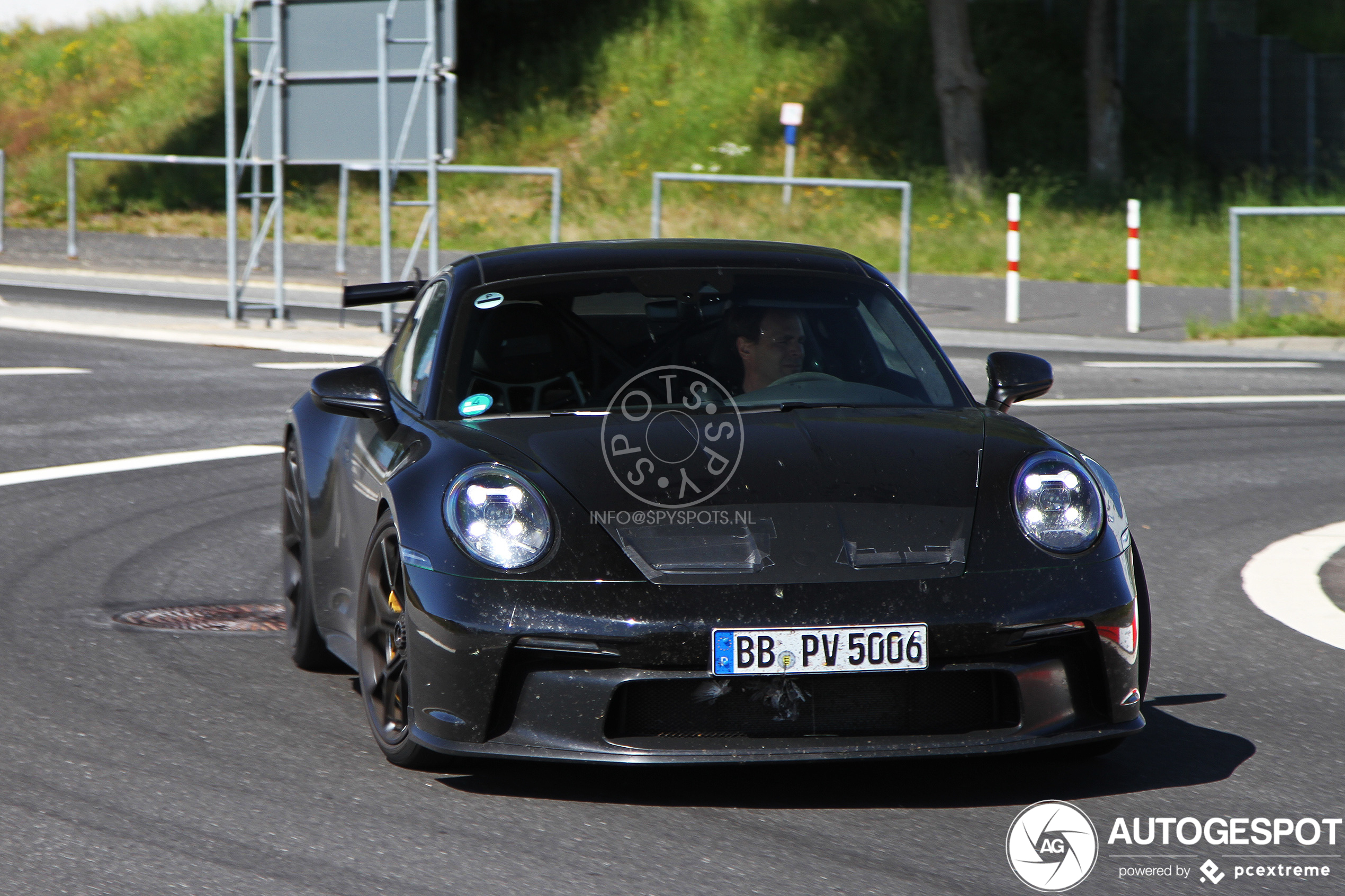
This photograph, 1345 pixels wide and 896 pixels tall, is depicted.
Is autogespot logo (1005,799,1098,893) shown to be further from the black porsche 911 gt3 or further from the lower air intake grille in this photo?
the lower air intake grille

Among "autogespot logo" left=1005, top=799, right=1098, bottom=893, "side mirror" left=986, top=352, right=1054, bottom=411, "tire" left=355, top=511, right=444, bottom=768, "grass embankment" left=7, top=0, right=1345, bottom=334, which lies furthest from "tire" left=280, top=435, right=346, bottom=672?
→ "grass embankment" left=7, top=0, right=1345, bottom=334

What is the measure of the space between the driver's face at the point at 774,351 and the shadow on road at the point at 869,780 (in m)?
1.20

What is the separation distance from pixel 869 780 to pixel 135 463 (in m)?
6.37

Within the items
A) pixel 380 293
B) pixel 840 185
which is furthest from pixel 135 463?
pixel 840 185

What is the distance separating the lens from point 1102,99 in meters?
29.3

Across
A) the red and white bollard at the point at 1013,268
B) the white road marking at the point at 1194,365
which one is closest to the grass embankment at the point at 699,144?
the red and white bollard at the point at 1013,268

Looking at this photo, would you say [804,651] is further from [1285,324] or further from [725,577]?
[1285,324]

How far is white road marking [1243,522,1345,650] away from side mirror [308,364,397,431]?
10.5 feet

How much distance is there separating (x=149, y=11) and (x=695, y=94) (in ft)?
59.7

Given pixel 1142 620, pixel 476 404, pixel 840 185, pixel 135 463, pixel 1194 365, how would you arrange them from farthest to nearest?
pixel 840 185, pixel 1194 365, pixel 135 463, pixel 476 404, pixel 1142 620

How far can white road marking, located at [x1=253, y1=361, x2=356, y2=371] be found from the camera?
14.4 m

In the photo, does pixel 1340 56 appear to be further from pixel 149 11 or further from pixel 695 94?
pixel 149 11

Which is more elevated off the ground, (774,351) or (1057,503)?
(774,351)

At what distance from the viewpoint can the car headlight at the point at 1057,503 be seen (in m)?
4.17
